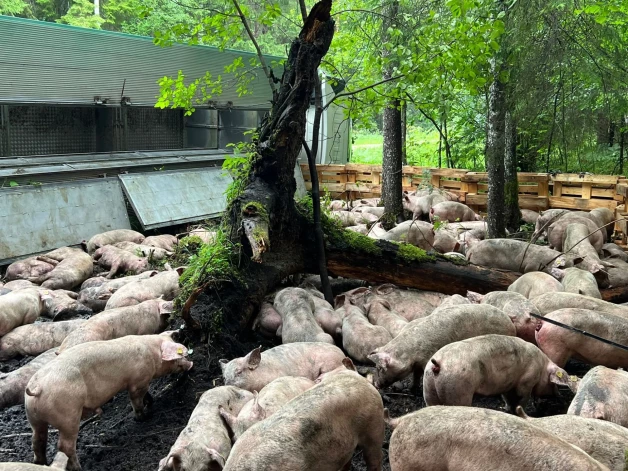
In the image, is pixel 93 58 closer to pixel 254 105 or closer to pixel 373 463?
pixel 254 105

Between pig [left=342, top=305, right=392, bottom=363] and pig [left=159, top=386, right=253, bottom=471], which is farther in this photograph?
pig [left=342, top=305, right=392, bottom=363]

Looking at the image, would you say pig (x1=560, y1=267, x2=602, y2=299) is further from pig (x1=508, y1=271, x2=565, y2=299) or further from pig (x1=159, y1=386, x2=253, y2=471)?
pig (x1=159, y1=386, x2=253, y2=471)

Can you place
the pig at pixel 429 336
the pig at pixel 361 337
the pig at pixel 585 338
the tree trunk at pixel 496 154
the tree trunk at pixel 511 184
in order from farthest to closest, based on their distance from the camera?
the tree trunk at pixel 511 184 → the tree trunk at pixel 496 154 → the pig at pixel 361 337 → the pig at pixel 585 338 → the pig at pixel 429 336

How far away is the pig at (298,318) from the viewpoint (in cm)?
636

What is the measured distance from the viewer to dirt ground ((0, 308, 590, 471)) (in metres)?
4.65

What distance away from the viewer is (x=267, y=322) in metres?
6.93

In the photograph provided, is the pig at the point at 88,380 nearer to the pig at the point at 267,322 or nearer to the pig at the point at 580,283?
the pig at the point at 267,322

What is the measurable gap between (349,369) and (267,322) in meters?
2.17

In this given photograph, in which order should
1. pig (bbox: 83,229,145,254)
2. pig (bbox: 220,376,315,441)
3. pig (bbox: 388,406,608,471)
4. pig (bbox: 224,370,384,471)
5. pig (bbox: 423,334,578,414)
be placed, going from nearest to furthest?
pig (bbox: 388,406,608,471), pig (bbox: 224,370,384,471), pig (bbox: 220,376,315,441), pig (bbox: 423,334,578,414), pig (bbox: 83,229,145,254)

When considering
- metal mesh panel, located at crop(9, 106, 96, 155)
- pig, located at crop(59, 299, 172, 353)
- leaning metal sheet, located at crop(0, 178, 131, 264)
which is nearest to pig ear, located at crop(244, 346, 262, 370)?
pig, located at crop(59, 299, 172, 353)

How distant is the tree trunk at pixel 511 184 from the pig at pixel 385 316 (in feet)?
18.2

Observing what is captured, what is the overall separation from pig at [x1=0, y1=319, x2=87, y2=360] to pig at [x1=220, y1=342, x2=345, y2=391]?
2.29 m

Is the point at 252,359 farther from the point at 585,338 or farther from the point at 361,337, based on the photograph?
the point at 585,338

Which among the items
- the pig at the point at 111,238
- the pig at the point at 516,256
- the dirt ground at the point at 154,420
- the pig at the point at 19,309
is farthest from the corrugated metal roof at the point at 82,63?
the pig at the point at 516,256
